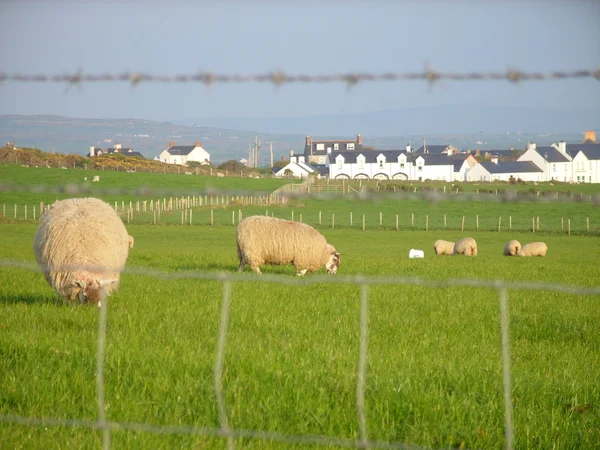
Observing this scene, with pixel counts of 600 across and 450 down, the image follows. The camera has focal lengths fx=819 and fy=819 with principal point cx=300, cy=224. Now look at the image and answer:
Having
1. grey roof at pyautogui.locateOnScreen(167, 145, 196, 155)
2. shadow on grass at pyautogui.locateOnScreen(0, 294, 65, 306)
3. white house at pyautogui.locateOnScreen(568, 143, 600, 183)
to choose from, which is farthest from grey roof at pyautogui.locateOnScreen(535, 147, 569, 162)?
shadow on grass at pyautogui.locateOnScreen(0, 294, 65, 306)

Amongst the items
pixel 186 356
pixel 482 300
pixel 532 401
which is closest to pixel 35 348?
pixel 186 356

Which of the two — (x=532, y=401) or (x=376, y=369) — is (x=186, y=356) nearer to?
(x=376, y=369)

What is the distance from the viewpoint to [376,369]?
711cm

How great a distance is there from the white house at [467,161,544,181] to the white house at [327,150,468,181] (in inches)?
206

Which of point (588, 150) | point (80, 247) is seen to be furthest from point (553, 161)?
point (80, 247)

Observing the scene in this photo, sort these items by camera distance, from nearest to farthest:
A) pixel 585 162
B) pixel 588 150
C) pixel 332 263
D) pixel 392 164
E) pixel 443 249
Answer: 1. pixel 332 263
2. pixel 443 249
3. pixel 588 150
4. pixel 585 162
5. pixel 392 164

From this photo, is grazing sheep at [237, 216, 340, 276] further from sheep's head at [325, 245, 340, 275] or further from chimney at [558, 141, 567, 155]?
chimney at [558, 141, 567, 155]

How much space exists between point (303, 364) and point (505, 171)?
12128 cm

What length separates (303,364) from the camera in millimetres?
7070

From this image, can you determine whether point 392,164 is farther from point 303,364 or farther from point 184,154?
point 303,364

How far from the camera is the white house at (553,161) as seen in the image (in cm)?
12838

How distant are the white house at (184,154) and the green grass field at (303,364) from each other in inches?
5419

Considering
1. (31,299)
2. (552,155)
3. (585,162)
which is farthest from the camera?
(552,155)

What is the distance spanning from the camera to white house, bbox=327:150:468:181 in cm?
12762
